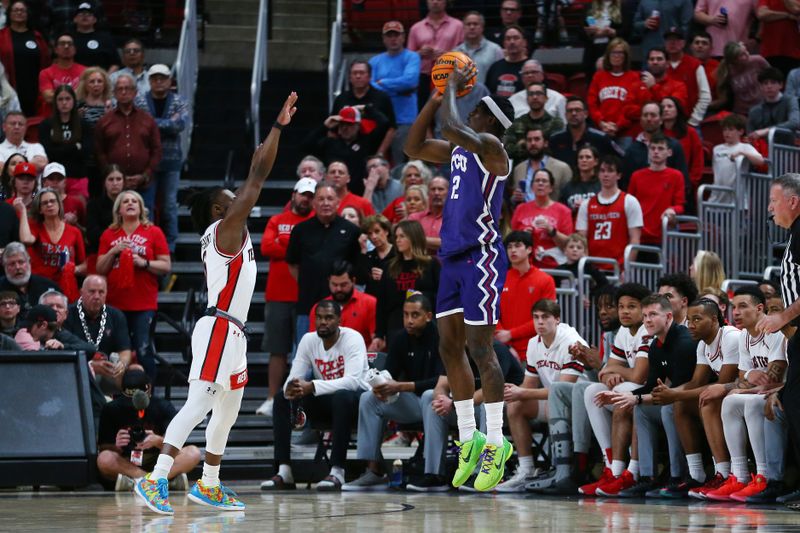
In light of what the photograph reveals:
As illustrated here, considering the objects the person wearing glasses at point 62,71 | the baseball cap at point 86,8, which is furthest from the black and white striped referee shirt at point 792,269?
the baseball cap at point 86,8

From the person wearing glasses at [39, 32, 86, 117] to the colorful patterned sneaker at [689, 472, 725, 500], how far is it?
9704mm

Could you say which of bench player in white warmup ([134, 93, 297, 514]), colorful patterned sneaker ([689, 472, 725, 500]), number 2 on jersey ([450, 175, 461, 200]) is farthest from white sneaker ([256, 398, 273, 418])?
number 2 on jersey ([450, 175, 461, 200])

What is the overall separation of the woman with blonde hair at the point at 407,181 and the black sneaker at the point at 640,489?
4708mm

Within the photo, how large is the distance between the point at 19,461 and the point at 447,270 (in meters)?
4.59

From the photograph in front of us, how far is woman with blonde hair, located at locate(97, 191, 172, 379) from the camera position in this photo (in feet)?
47.5

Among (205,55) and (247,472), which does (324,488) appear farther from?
(205,55)

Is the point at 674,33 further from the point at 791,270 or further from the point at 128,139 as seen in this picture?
the point at 791,270

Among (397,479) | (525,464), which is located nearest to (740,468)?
(525,464)

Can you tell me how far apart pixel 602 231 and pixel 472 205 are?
18.9ft

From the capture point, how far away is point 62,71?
17.7 metres

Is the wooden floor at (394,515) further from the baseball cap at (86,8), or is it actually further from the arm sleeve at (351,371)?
the baseball cap at (86,8)

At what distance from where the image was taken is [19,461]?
11992 millimetres

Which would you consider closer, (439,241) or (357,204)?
(439,241)

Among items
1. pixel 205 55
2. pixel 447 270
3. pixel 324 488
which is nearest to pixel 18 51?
pixel 205 55
